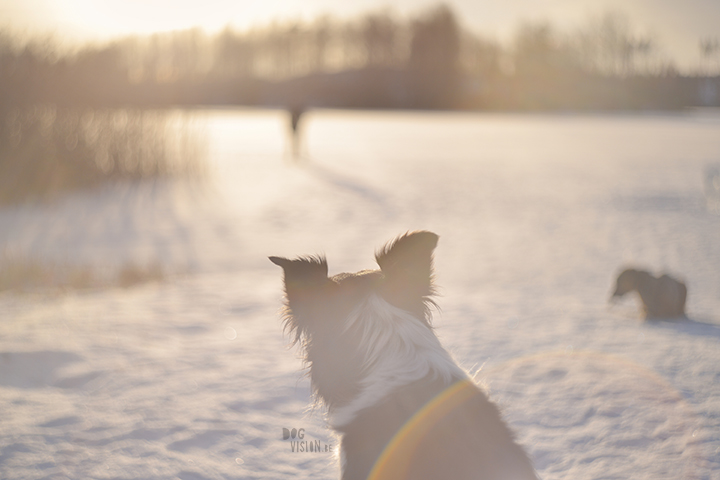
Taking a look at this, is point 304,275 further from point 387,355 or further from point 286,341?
point 286,341

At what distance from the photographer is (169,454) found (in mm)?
3402

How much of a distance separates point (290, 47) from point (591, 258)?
3706 inches

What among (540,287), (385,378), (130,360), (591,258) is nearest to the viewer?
(385,378)

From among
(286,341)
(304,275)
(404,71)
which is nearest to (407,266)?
(304,275)

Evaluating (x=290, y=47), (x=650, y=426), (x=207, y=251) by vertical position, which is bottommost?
(x=650, y=426)

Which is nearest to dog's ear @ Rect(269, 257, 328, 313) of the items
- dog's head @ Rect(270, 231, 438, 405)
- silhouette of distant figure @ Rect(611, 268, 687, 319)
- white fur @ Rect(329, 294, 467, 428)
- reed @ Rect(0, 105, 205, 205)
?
dog's head @ Rect(270, 231, 438, 405)

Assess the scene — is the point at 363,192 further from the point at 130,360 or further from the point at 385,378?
the point at 385,378

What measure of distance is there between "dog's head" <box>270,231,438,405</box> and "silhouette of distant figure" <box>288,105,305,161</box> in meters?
19.4

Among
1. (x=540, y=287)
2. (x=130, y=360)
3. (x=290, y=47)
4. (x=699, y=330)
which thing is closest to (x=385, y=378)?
(x=130, y=360)

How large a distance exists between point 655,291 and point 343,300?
4.59 metres

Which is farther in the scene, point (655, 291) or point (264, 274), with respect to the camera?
point (264, 274)

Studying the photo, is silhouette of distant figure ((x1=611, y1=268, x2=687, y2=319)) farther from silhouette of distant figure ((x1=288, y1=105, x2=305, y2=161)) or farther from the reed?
silhouette of distant figure ((x1=288, y1=105, x2=305, y2=161))

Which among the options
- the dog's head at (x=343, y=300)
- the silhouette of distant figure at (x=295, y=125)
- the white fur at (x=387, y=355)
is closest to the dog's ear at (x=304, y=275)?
the dog's head at (x=343, y=300)

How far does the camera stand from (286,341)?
5.39 metres
